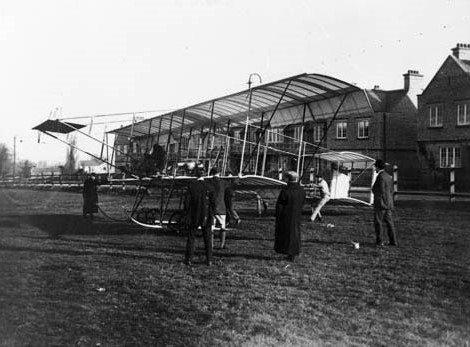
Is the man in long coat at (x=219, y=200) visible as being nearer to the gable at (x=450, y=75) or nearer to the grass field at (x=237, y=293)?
the grass field at (x=237, y=293)

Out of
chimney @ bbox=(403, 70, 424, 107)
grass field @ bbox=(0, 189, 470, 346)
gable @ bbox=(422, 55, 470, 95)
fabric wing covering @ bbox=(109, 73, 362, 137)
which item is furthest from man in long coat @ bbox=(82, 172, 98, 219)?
chimney @ bbox=(403, 70, 424, 107)

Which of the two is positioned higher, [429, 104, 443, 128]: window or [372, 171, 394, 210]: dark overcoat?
[429, 104, 443, 128]: window

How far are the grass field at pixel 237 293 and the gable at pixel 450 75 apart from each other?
26.2 metres

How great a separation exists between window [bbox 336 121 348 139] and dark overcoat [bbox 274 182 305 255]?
36.8 m

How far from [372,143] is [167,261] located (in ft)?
118

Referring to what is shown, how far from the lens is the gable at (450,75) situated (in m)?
35.3

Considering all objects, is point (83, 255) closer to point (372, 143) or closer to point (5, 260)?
point (5, 260)

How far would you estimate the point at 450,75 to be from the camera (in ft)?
119

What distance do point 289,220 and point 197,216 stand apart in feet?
5.49

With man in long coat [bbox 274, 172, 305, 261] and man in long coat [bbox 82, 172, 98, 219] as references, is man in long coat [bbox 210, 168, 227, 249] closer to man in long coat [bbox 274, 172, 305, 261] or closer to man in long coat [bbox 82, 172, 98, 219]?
man in long coat [bbox 274, 172, 305, 261]

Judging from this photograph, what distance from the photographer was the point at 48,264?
933 cm

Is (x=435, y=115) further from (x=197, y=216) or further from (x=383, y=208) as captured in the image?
(x=197, y=216)

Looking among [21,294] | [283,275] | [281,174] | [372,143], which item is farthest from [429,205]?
→ [372,143]

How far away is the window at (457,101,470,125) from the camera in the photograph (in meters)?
35.2
